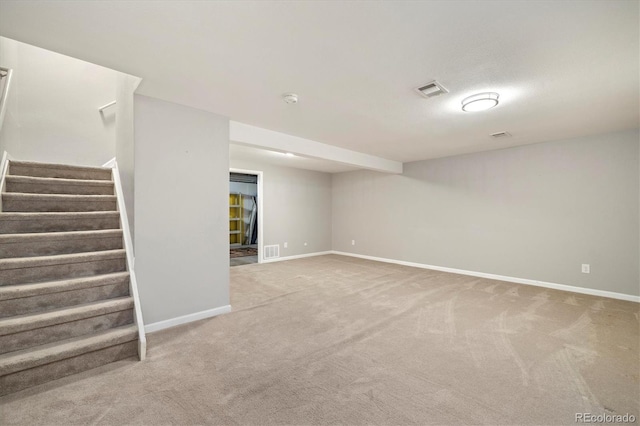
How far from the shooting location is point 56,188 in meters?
3.11

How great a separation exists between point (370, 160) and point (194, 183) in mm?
3474

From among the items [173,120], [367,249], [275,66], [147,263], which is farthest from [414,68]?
[367,249]

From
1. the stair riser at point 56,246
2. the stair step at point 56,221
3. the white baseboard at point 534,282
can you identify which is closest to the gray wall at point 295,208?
the white baseboard at point 534,282

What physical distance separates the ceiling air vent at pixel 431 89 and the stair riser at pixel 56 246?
11.3 ft

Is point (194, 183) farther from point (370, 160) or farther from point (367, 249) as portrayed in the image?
point (367, 249)

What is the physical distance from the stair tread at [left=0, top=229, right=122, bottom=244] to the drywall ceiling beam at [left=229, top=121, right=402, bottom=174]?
1696mm

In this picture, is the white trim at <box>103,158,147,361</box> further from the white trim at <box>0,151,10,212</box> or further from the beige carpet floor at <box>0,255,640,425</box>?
the white trim at <box>0,151,10,212</box>

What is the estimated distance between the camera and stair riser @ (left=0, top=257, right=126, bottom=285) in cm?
219

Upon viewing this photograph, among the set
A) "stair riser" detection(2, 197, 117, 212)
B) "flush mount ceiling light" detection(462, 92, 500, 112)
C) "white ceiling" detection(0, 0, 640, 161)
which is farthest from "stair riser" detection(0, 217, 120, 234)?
"flush mount ceiling light" detection(462, 92, 500, 112)

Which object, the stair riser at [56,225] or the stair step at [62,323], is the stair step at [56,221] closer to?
the stair riser at [56,225]

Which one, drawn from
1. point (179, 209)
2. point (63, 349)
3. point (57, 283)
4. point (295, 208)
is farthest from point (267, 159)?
point (63, 349)

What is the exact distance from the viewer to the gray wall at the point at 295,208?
21.2ft

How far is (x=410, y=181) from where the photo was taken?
6023 millimetres

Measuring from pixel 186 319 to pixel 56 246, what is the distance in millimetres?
1400
